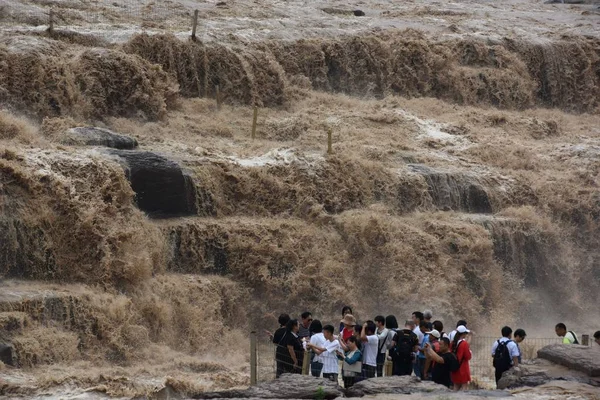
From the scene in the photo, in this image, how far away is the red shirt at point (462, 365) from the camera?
48.9 feet

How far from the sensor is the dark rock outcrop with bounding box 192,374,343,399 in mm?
13039

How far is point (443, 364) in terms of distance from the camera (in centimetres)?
1480

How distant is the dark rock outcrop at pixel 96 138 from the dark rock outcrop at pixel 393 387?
38.1ft

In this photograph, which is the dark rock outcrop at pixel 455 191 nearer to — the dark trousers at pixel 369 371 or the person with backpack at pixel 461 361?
the person with backpack at pixel 461 361

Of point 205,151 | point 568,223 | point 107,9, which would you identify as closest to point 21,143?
point 205,151

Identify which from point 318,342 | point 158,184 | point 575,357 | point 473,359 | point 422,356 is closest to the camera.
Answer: point 575,357

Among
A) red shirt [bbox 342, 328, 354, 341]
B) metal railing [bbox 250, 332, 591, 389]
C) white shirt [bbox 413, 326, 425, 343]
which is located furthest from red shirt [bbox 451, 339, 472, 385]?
red shirt [bbox 342, 328, 354, 341]

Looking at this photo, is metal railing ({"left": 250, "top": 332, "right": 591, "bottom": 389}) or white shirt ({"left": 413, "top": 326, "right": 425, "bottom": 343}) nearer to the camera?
metal railing ({"left": 250, "top": 332, "right": 591, "bottom": 389})

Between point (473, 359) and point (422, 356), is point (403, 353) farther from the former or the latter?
point (473, 359)

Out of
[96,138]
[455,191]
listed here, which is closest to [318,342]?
[96,138]

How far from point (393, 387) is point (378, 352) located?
195cm

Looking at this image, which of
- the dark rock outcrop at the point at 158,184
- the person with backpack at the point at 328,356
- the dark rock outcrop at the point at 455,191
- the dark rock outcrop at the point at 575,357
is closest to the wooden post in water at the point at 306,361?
the person with backpack at the point at 328,356

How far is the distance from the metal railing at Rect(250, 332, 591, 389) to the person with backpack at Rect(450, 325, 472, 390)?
2.38 feet

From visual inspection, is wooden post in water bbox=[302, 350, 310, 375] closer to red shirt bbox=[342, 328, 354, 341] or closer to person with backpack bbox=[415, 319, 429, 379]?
red shirt bbox=[342, 328, 354, 341]
